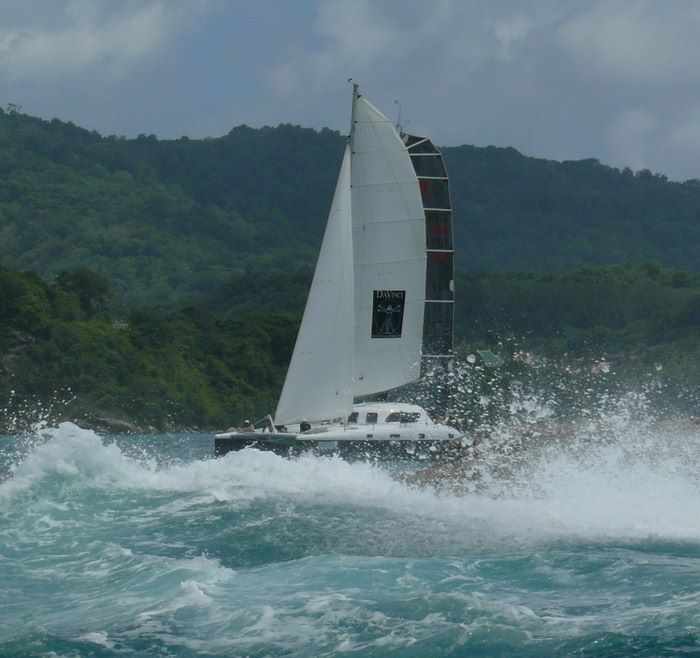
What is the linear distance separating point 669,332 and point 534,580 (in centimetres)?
10413

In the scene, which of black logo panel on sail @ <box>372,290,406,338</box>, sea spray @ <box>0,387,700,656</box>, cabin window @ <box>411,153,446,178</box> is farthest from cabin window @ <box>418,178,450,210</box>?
sea spray @ <box>0,387,700,656</box>

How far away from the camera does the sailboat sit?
4686 cm

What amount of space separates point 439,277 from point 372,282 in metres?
2.14

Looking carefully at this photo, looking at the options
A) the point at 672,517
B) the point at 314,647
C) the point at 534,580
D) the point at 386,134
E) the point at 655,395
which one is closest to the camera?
the point at 314,647

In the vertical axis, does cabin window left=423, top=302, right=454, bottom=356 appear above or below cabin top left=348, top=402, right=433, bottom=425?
above

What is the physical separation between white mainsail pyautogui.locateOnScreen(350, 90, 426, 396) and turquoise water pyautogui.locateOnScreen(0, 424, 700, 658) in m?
10.9

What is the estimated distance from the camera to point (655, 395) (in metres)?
95.1

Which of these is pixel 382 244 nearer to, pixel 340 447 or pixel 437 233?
pixel 437 233

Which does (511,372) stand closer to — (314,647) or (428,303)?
(428,303)

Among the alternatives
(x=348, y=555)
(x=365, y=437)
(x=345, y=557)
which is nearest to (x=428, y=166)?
(x=365, y=437)

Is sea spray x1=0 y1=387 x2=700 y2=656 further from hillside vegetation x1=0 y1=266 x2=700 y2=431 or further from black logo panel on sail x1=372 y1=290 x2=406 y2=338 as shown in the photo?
hillside vegetation x1=0 y1=266 x2=700 y2=431

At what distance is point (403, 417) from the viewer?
45688 millimetres

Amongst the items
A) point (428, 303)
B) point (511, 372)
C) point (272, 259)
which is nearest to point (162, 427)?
Result: point (511, 372)

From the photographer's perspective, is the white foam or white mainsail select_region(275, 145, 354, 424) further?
white mainsail select_region(275, 145, 354, 424)
